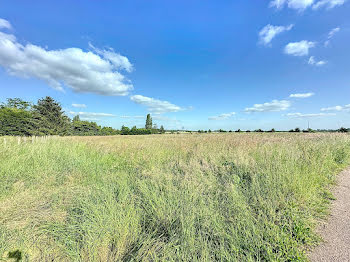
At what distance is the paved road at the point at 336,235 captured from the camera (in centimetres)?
192

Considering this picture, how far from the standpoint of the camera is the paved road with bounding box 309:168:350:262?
1.92 metres

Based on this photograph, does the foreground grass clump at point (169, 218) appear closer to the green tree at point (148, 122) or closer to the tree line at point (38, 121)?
the tree line at point (38, 121)

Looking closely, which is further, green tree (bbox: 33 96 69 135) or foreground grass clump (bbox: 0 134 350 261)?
green tree (bbox: 33 96 69 135)

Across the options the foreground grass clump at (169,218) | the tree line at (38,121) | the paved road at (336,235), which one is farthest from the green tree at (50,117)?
the paved road at (336,235)

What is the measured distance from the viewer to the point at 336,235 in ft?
7.47

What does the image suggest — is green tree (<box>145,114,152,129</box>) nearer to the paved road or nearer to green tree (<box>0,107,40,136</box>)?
green tree (<box>0,107,40,136</box>)

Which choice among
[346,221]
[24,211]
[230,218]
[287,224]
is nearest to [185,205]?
[230,218]

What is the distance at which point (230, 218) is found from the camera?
2.48m

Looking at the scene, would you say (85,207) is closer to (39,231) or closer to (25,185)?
(39,231)

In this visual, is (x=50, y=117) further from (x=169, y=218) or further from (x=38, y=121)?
(x=169, y=218)

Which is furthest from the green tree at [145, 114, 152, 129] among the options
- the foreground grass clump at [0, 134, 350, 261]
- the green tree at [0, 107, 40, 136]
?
the foreground grass clump at [0, 134, 350, 261]

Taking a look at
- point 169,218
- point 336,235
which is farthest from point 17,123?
point 336,235

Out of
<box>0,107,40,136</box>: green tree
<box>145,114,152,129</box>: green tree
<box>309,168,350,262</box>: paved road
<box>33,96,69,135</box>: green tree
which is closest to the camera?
<box>309,168,350,262</box>: paved road

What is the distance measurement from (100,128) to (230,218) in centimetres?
5422
